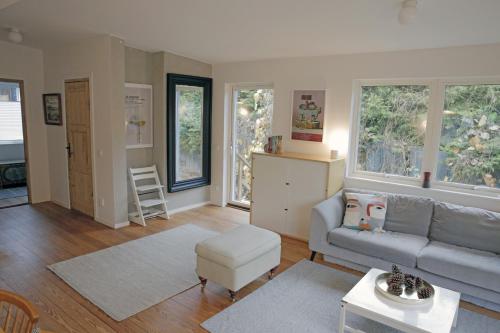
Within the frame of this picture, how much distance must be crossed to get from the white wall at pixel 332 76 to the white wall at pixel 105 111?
5.27 ft

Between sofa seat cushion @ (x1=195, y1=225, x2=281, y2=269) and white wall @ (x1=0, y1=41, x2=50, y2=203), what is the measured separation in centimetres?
395

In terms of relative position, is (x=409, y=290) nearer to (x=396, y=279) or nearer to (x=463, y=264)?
(x=396, y=279)

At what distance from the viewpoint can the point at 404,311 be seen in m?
2.19

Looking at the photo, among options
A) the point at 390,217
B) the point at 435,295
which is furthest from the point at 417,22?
the point at 435,295

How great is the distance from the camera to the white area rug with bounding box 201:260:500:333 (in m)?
2.55

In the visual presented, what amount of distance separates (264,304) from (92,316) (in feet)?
4.43

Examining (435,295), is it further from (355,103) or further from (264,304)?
(355,103)

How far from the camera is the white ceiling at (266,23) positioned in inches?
106

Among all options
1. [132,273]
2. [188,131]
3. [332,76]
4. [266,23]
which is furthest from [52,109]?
[332,76]

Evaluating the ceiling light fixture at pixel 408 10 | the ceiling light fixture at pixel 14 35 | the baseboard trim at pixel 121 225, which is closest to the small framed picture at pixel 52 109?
the ceiling light fixture at pixel 14 35

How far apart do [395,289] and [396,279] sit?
0.08 meters

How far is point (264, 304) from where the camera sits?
2850 mm

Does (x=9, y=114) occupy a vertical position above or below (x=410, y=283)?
above

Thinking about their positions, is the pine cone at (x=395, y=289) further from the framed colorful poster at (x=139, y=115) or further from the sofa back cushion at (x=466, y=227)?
the framed colorful poster at (x=139, y=115)
